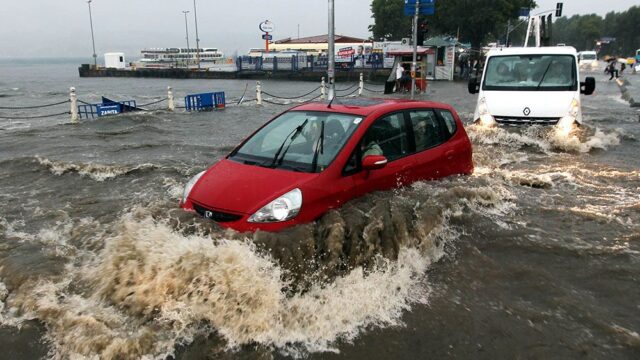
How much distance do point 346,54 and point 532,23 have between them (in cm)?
3444

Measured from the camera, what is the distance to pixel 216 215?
4.41 meters

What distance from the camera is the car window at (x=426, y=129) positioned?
5859mm

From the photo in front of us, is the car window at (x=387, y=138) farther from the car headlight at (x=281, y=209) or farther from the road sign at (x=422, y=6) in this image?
the road sign at (x=422, y=6)

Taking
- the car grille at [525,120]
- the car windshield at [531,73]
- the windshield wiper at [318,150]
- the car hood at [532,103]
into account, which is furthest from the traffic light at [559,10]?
the windshield wiper at [318,150]

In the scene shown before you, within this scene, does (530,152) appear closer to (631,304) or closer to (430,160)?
(430,160)

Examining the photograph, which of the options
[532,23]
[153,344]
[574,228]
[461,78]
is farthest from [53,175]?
[461,78]

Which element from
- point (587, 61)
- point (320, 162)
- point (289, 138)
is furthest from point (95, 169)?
point (587, 61)

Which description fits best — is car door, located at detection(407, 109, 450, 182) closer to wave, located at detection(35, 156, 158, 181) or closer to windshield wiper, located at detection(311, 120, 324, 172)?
windshield wiper, located at detection(311, 120, 324, 172)

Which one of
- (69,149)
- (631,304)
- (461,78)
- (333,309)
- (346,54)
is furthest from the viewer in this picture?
(346,54)

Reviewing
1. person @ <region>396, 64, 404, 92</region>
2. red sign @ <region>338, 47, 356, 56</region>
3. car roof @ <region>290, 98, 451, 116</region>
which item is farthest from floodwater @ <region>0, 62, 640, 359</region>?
red sign @ <region>338, 47, 356, 56</region>

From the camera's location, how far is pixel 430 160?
19.3 feet

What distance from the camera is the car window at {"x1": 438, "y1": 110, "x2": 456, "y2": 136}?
647 centimetres

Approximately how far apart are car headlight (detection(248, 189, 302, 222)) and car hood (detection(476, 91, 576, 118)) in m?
7.92

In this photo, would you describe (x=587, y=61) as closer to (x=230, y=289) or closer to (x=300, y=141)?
(x=300, y=141)
